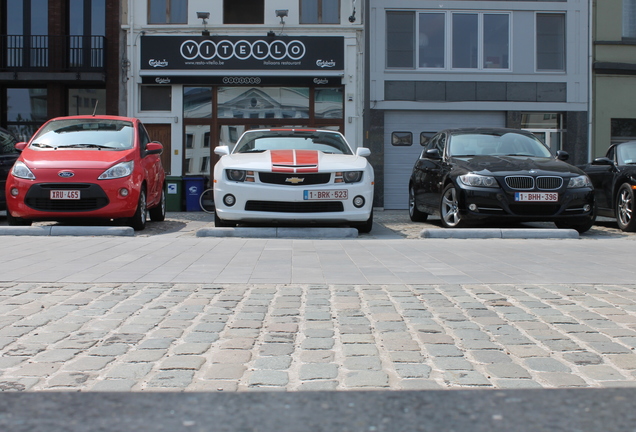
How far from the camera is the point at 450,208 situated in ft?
36.3

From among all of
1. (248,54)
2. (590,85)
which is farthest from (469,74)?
(248,54)

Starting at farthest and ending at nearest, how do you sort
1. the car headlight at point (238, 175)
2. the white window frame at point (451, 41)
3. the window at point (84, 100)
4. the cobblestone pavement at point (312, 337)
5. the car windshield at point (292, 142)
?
1. the window at point (84, 100)
2. the white window frame at point (451, 41)
3. the car windshield at point (292, 142)
4. the car headlight at point (238, 175)
5. the cobblestone pavement at point (312, 337)

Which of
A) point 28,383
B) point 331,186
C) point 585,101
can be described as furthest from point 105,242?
point 585,101

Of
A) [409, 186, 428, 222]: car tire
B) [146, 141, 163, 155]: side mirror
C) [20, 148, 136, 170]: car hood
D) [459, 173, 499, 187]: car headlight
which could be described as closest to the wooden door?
[146, 141, 163, 155]: side mirror

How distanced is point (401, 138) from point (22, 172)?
42.8ft

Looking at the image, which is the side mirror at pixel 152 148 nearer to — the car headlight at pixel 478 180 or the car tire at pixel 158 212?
the car tire at pixel 158 212

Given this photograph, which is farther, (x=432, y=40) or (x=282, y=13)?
(x=432, y=40)

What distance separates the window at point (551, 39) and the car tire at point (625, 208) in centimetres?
1139

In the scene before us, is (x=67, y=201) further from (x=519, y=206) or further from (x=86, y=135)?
(x=519, y=206)

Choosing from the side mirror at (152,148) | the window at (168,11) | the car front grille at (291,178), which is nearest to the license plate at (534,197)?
the car front grille at (291,178)

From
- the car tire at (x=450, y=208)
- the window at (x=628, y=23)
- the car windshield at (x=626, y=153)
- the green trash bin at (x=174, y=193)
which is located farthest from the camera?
the window at (x=628, y=23)

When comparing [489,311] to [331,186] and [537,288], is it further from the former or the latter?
[331,186]

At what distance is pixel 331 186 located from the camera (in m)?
9.89

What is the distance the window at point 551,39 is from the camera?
72.8ft
